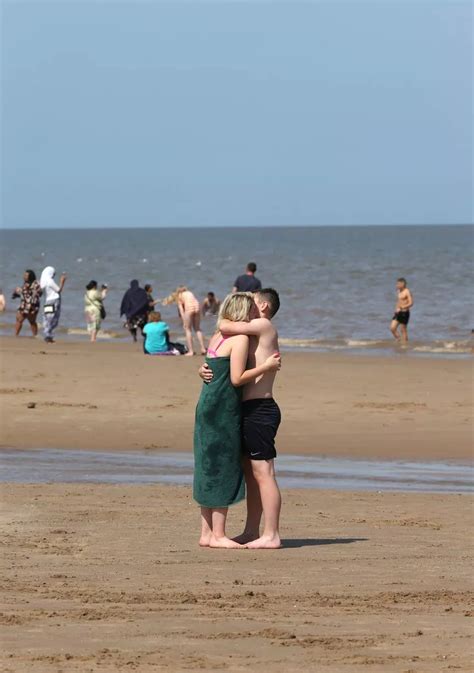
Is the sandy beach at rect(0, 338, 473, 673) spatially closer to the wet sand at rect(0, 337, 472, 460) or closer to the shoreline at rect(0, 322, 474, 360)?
the wet sand at rect(0, 337, 472, 460)

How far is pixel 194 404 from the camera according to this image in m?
16.3

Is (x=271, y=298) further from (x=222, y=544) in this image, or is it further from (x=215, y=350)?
(x=222, y=544)

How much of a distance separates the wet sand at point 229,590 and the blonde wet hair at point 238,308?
1.35 m

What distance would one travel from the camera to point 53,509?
9.07m

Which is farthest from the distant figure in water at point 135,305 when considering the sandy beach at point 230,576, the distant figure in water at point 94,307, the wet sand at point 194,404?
the sandy beach at point 230,576

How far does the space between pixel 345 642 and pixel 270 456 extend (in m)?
2.45

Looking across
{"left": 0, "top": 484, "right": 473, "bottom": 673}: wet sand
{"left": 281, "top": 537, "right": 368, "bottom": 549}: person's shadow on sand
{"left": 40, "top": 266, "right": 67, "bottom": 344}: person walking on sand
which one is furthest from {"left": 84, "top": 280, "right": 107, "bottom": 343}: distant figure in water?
{"left": 281, "top": 537, "right": 368, "bottom": 549}: person's shadow on sand

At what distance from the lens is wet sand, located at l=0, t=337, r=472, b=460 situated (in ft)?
45.4

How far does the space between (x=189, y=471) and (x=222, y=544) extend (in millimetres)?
3897

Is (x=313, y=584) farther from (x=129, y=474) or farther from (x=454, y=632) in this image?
(x=129, y=474)

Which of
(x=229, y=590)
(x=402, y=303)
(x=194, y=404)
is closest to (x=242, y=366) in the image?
(x=229, y=590)

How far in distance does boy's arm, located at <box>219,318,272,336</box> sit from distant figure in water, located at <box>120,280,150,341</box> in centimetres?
1684

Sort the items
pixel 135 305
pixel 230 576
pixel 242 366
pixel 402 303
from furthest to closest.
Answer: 1. pixel 402 303
2. pixel 135 305
3. pixel 242 366
4. pixel 230 576

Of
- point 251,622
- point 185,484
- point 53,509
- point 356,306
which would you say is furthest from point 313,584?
point 356,306
